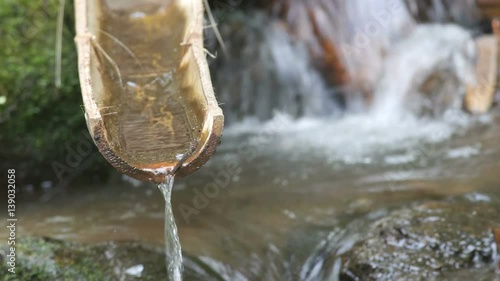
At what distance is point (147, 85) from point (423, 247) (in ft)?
6.23

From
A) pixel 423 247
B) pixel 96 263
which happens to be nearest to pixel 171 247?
pixel 96 263

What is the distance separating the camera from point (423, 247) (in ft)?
9.98

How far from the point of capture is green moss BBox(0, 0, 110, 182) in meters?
4.48

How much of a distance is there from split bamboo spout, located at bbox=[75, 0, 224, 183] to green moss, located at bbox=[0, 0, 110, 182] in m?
0.92

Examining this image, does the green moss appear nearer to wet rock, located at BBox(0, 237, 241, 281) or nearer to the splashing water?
wet rock, located at BBox(0, 237, 241, 281)

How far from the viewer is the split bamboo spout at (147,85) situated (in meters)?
2.61

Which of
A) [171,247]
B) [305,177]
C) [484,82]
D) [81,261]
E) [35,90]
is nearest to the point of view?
[81,261]

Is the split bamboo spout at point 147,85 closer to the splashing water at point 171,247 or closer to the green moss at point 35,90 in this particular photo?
the splashing water at point 171,247

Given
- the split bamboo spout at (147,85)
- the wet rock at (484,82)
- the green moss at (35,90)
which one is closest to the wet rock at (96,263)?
the split bamboo spout at (147,85)

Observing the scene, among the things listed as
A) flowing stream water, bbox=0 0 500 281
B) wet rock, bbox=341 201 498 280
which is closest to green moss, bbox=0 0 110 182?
flowing stream water, bbox=0 0 500 281

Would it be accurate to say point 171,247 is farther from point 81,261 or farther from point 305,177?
point 305,177

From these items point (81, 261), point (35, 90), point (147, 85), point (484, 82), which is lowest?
point (484, 82)

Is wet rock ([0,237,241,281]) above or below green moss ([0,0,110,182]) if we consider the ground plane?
below

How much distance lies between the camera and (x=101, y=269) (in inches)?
114
